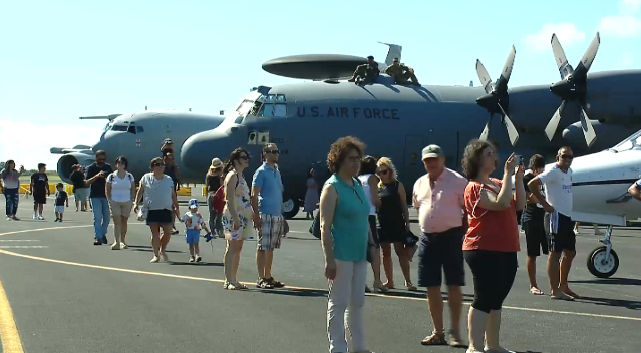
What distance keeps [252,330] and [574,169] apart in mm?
7133

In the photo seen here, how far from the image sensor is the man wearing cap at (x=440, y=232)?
8055 mm

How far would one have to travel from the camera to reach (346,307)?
7.07 metres

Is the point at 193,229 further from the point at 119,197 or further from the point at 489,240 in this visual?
the point at 489,240

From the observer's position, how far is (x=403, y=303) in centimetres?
1041

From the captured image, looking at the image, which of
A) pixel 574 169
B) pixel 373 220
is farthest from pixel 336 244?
pixel 574 169

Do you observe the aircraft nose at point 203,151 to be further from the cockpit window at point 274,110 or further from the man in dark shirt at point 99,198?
the man in dark shirt at point 99,198

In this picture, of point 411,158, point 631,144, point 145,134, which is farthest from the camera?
point 145,134

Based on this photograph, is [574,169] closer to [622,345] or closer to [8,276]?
[622,345]

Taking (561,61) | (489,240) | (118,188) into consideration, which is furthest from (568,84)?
(489,240)

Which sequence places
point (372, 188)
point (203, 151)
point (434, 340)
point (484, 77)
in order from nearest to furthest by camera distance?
point (434, 340) → point (372, 188) → point (203, 151) → point (484, 77)

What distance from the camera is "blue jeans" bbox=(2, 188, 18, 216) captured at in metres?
27.5

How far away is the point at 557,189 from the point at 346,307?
5111 millimetres

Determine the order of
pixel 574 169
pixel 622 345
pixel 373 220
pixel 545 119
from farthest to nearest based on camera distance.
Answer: pixel 545 119 → pixel 574 169 → pixel 373 220 → pixel 622 345

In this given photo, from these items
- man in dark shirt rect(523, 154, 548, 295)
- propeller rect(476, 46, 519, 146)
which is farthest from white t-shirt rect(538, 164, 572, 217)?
propeller rect(476, 46, 519, 146)
